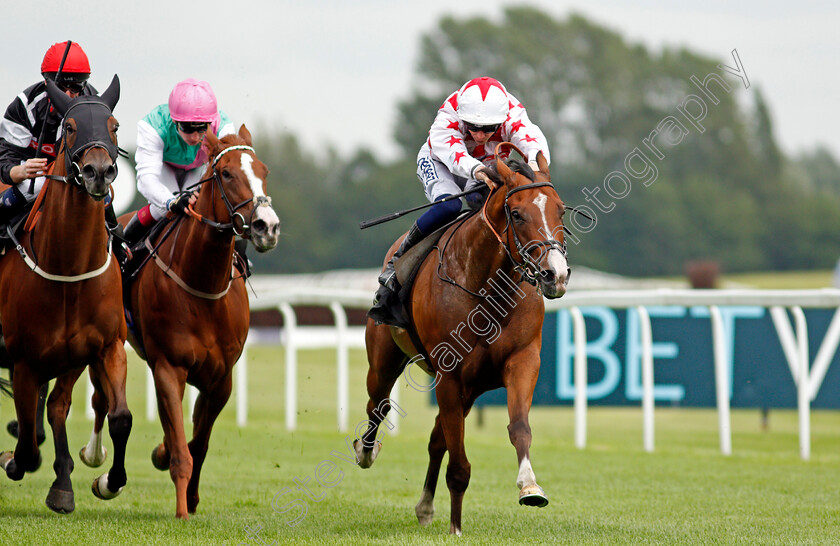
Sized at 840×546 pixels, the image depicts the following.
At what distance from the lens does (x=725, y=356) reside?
977 centimetres

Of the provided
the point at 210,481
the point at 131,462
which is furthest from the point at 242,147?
the point at 131,462

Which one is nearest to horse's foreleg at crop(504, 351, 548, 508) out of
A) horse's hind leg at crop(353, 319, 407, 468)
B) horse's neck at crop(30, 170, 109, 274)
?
horse's hind leg at crop(353, 319, 407, 468)

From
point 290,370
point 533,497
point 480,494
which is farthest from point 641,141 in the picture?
point 533,497

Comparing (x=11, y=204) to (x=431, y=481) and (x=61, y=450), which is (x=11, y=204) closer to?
(x=61, y=450)

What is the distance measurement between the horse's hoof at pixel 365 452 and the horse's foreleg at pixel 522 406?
1662 millimetres

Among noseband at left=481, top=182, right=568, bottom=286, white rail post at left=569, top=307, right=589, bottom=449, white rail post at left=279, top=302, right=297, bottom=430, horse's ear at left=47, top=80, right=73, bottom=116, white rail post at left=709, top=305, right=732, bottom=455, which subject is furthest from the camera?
white rail post at left=279, top=302, right=297, bottom=430

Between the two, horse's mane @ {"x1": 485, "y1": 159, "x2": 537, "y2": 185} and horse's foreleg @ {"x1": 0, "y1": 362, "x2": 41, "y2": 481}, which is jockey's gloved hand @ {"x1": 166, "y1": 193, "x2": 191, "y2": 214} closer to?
horse's foreleg @ {"x1": 0, "y1": 362, "x2": 41, "y2": 481}

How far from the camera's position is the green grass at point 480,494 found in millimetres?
5508

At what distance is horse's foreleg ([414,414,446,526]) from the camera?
6125 millimetres

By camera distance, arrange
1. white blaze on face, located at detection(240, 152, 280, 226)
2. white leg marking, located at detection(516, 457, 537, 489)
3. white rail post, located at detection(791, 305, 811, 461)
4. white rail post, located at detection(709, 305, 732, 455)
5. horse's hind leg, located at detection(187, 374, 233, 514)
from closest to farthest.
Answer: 1. white leg marking, located at detection(516, 457, 537, 489)
2. white blaze on face, located at detection(240, 152, 280, 226)
3. horse's hind leg, located at detection(187, 374, 233, 514)
4. white rail post, located at detection(791, 305, 811, 461)
5. white rail post, located at detection(709, 305, 732, 455)

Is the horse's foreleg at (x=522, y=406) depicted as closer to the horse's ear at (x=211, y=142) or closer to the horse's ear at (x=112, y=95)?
the horse's ear at (x=211, y=142)

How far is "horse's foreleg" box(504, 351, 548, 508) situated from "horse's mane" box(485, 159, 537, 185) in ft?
2.91

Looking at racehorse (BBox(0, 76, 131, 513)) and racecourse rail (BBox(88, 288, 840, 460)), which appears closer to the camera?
racehorse (BBox(0, 76, 131, 513))

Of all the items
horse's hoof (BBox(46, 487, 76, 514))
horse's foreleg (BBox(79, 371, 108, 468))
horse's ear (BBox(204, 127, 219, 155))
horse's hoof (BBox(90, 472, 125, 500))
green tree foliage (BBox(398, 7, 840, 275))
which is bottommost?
horse's hoof (BBox(46, 487, 76, 514))
